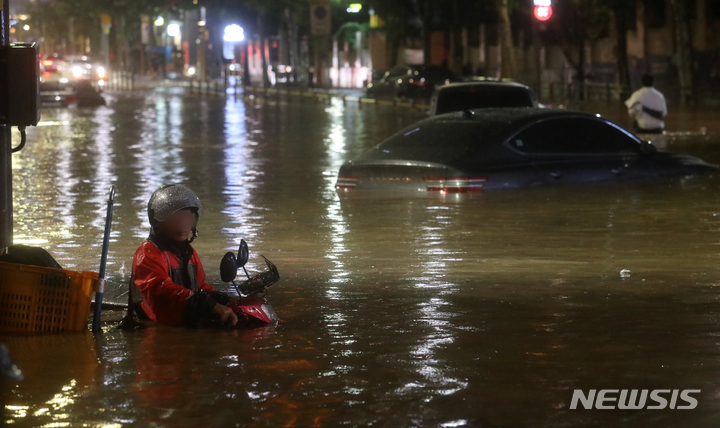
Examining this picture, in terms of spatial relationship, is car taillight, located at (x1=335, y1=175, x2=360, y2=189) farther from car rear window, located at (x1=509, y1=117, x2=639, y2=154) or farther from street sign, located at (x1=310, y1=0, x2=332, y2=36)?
street sign, located at (x1=310, y1=0, x2=332, y2=36)

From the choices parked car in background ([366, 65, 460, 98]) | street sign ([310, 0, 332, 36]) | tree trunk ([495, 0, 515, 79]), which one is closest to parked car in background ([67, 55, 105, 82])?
street sign ([310, 0, 332, 36])

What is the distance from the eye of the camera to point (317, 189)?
16.4m

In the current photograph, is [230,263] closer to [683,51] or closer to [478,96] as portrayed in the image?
[478,96]

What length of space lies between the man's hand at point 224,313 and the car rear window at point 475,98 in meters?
13.1

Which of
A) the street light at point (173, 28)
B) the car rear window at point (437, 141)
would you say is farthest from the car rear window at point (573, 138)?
the street light at point (173, 28)

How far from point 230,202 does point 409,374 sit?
8878 mm

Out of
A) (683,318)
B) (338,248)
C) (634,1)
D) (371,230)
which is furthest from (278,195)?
(634,1)

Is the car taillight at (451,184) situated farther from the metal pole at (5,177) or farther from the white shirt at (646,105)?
the white shirt at (646,105)

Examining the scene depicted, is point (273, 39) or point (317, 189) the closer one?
point (317, 189)

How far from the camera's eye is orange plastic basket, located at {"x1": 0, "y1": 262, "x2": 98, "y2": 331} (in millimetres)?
7199

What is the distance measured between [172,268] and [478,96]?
43.5ft

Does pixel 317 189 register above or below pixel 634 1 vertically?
below

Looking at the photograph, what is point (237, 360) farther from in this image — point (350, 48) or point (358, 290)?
point (350, 48)

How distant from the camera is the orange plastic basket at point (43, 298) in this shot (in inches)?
283
